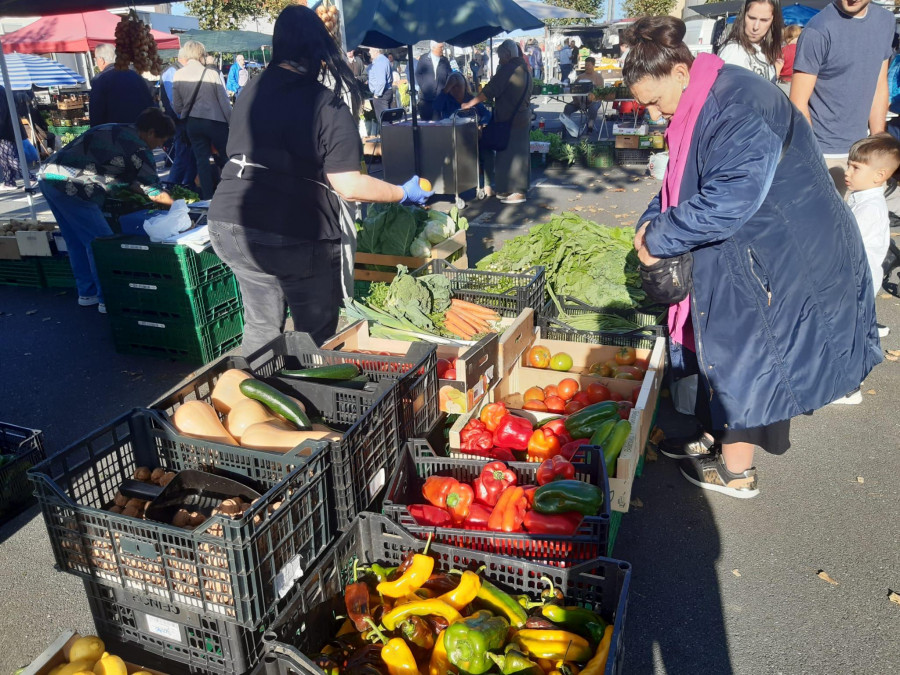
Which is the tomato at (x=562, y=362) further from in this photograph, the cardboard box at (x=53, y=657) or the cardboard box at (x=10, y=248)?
the cardboard box at (x=10, y=248)

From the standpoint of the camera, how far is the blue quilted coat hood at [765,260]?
2.82m

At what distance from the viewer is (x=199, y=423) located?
2.60 m

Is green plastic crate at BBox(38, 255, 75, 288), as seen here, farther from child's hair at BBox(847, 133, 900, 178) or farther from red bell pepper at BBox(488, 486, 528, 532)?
child's hair at BBox(847, 133, 900, 178)

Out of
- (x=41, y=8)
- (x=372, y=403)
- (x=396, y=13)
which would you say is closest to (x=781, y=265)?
(x=372, y=403)

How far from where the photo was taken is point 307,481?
227 cm

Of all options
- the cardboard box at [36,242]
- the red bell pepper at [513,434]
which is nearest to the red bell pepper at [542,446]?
the red bell pepper at [513,434]

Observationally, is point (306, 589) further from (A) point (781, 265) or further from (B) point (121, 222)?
(B) point (121, 222)

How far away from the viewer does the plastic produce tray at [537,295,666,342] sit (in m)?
4.76

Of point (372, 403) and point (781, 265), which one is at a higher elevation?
point (781, 265)

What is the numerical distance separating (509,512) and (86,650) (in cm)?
142

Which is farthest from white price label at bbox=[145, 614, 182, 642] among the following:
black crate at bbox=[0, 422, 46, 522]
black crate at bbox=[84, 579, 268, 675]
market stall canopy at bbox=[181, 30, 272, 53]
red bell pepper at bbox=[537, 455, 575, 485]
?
market stall canopy at bbox=[181, 30, 272, 53]

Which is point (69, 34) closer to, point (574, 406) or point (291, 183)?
point (291, 183)

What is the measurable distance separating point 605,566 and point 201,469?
1.40 metres

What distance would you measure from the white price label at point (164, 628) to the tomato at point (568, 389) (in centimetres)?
242
